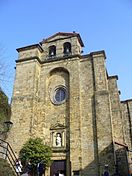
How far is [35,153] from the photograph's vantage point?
1670 cm

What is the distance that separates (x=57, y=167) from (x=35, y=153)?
237cm

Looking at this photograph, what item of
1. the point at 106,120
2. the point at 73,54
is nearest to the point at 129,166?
the point at 106,120

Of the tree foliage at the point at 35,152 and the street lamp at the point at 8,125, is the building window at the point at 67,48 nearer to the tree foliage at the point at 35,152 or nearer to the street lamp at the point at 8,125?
the street lamp at the point at 8,125

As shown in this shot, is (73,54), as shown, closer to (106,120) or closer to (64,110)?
(64,110)

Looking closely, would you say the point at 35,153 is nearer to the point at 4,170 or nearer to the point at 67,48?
the point at 4,170

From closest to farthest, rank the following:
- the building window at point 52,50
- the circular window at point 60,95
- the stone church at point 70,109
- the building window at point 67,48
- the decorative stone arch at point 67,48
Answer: the stone church at point 70,109 → the circular window at point 60,95 → the decorative stone arch at point 67,48 → the building window at point 67,48 → the building window at point 52,50

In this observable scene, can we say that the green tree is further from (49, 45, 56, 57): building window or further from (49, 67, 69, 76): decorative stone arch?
(49, 45, 56, 57): building window

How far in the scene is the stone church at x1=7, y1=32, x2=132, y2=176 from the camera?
17.1 metres

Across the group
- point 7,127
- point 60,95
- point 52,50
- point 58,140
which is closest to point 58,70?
point 60,95

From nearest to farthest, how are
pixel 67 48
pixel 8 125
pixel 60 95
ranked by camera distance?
pixel 8 125, pixel 60 95, pixel 67 48

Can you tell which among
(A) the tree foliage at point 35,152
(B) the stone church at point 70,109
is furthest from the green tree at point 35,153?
(B) the stone church at point 70,109

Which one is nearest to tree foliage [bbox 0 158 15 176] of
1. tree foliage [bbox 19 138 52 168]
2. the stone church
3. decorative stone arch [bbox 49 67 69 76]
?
tree foliage [bbox 19 138 52 168]

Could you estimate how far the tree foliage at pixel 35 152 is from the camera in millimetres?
16547

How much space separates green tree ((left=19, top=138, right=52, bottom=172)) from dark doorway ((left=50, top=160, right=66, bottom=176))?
0.84 metres
